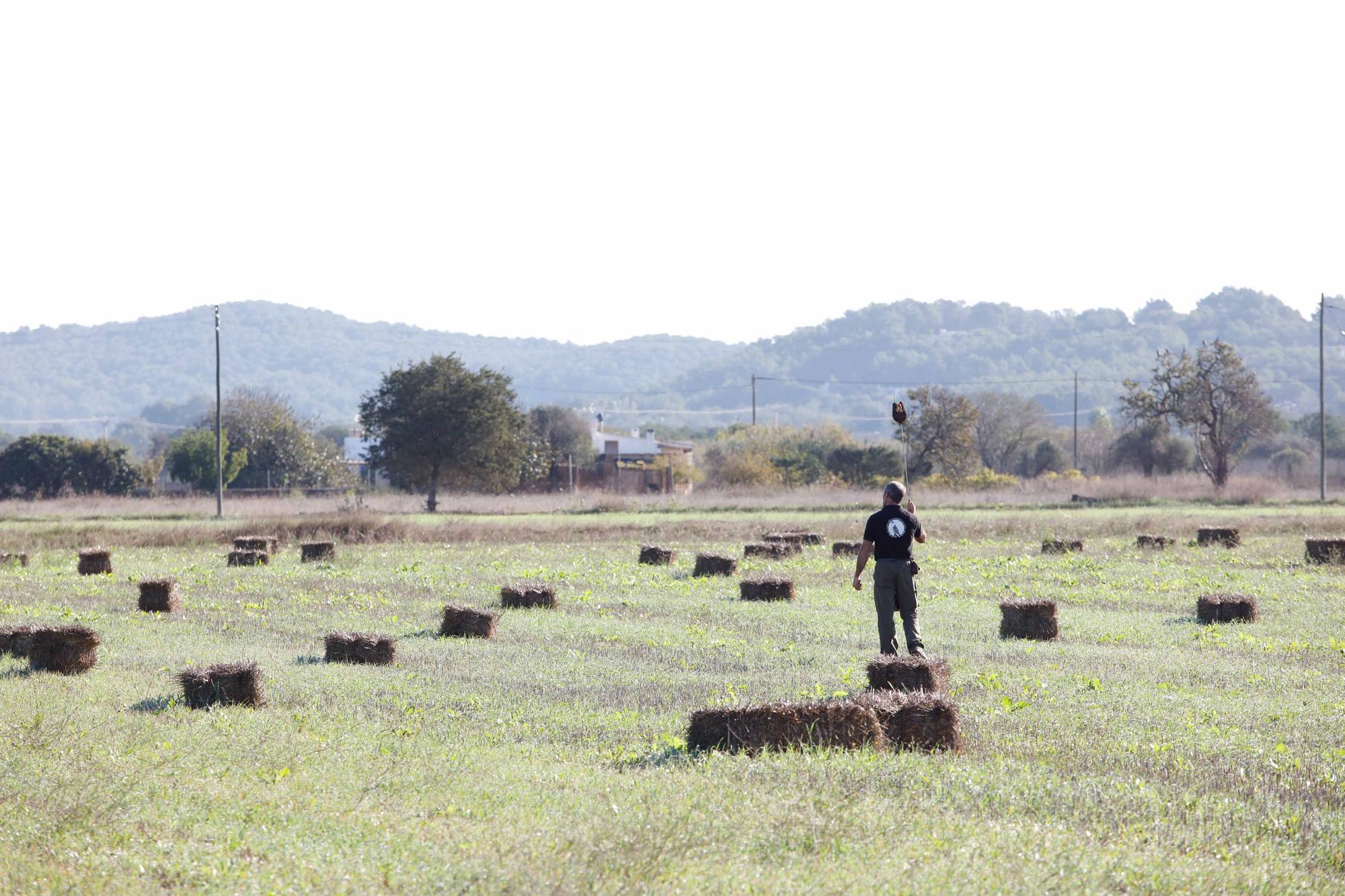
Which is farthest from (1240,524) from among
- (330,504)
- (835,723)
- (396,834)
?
(396,834)

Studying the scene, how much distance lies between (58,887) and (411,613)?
52.1 ft

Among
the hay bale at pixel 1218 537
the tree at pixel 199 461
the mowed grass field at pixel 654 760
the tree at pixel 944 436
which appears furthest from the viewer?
the tree at pixel 944 436

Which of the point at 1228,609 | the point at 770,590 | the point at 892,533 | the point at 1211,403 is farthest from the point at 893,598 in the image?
the point at 1211,403

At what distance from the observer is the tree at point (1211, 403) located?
3425 inches

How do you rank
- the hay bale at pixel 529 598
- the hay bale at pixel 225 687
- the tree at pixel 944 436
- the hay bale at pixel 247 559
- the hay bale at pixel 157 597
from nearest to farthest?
the hay bale at pixel 225 687 < the hay bale at pixel 157 597 < the hay bale at pixel 529 598 < the hay bale at pixel 247 559 < the tree at pixel 944 436

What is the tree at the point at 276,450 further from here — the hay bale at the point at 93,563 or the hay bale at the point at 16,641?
the hay bale at the point at 16,641

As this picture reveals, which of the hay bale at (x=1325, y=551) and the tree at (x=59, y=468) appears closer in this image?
the hay bale at (x=1325, y=551)

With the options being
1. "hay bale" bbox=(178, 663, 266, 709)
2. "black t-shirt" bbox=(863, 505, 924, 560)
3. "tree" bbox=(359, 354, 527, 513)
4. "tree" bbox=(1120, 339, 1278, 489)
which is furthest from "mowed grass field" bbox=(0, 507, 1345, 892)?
"tree" bbox=(1120, 339, 1278, 489)

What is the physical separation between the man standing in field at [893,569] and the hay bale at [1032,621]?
3.63 m

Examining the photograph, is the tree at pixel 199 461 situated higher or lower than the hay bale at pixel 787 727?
higher

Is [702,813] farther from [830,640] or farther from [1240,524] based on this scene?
[1240,524]

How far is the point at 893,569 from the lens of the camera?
16125 mm

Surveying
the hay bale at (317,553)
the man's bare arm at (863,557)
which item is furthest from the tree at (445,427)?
the man's bare arm at (863,557)

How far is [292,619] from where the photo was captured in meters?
22.3
